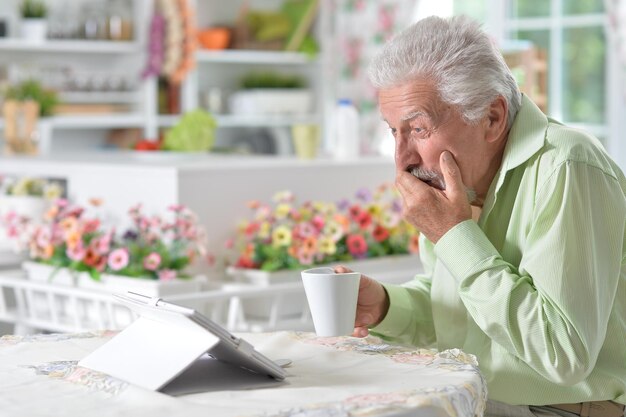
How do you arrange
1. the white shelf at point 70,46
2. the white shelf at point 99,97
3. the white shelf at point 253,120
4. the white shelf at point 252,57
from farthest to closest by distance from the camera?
1. the white shelf at point 252,57
2. the white shelf at point 253,120
3. the white shelf at point 99,97
4. the white shelf at point 70,46

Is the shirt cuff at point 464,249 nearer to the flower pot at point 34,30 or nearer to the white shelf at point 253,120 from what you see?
the flower pot at point 34,30

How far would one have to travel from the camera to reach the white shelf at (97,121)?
18.5ft

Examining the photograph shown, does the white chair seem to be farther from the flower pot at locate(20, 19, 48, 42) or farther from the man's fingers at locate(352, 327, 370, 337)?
the flower pot at locate(20, 19, 48, 42)

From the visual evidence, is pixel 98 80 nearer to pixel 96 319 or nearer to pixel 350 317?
pixel 96 319

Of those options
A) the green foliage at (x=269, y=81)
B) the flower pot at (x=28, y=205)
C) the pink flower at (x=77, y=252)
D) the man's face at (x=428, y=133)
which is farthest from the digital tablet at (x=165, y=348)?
the green foliage at (x=269, y=81)

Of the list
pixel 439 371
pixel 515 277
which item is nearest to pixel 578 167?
pixel 515 277

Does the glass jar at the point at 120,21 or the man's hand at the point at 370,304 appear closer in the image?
the man's hand at the point at 370,304

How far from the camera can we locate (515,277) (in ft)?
4.65

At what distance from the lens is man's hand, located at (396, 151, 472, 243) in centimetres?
149

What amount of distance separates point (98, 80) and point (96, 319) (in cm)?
351

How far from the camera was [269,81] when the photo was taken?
21.7 feet

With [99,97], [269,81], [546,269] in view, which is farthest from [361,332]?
[269,81]

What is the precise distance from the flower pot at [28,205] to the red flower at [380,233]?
3.20ft

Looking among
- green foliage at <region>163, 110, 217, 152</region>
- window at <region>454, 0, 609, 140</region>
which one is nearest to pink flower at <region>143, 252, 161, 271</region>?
green foliage at <region>163, 110, 217, 152</region>
